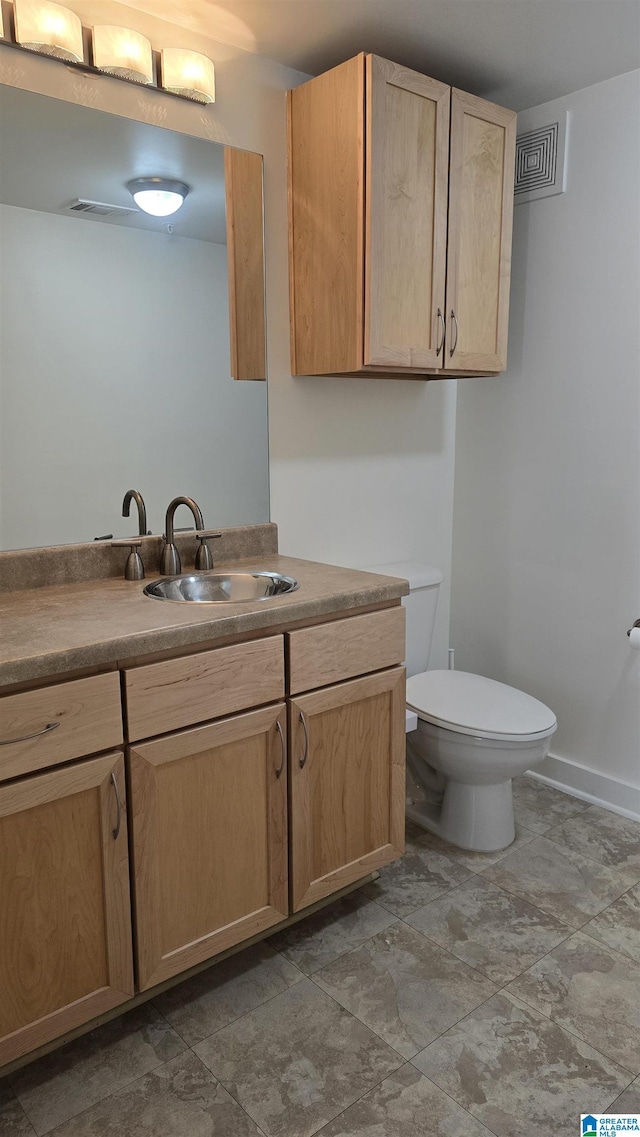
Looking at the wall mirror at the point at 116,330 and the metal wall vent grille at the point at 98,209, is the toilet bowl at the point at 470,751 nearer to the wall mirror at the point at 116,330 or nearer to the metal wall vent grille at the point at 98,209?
the wall mirror at the point at 116,330

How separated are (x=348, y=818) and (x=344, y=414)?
1.28m

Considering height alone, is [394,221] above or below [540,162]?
below

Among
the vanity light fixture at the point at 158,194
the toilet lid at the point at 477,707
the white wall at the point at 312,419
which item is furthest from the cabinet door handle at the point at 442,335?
the toilet lid at the point at 477,707

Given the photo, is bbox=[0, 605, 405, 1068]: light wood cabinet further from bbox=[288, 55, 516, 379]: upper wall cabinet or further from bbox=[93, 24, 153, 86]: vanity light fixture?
bbox=[93, 24, 153, 86]: vanity light fixture

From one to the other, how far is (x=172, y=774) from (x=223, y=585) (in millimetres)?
626

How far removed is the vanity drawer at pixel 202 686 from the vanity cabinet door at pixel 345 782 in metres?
0.13

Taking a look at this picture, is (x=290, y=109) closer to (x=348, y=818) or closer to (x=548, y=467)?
(x=548, y=467)

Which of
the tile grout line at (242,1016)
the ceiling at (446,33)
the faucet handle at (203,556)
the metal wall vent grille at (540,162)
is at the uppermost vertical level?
the ceiling at (446,33)

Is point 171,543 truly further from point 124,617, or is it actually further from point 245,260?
point 245,260

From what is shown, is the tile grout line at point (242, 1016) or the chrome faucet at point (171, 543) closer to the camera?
the tile grout line at point (242, 1016)

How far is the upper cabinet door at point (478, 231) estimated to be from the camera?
2197mm

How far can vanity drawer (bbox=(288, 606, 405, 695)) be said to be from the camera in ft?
5.73

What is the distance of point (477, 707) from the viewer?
227cm

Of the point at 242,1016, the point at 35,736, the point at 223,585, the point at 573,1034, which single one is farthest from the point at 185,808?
the point at 573,1034
